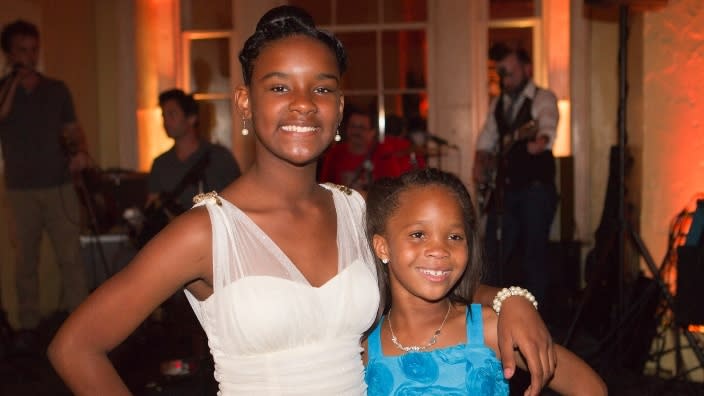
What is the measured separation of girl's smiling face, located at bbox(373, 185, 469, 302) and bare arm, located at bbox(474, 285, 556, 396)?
149 millimetres

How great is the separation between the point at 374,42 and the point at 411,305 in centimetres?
566

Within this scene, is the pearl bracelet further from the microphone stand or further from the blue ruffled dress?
the microphone stand

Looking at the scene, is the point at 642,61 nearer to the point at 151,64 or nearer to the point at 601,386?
the point at 601,386

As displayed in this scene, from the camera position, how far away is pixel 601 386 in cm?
176

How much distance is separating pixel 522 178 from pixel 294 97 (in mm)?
3872

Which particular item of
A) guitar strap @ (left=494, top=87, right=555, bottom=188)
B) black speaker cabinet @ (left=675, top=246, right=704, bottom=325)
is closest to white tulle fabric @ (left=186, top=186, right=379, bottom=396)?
black speaker cabinet @ (left=675, top=246, right=704, bottom=325)

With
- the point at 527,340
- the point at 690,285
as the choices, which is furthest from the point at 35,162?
the point at 527,340

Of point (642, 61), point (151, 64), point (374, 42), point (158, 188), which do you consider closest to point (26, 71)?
point (158, 188)

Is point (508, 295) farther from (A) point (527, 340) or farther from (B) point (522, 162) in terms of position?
(B) point (522, 162)

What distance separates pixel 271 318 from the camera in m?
1.61

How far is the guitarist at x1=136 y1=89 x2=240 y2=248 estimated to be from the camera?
454cm

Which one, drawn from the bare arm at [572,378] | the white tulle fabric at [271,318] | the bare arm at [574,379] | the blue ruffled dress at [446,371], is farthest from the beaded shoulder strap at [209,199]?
the bare arm at [574,379]

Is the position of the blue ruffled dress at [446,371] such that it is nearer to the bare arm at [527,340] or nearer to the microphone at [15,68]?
the bare arm at [527,340]

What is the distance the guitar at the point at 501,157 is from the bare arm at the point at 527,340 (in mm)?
3659
